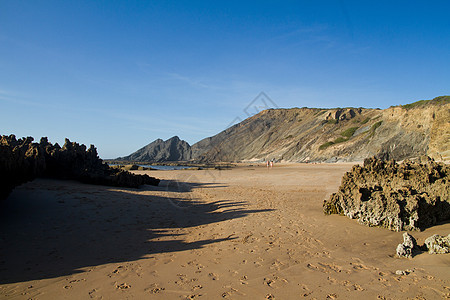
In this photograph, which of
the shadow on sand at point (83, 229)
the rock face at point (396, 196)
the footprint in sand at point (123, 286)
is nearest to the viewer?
the footprint in sand at point (123, 286)

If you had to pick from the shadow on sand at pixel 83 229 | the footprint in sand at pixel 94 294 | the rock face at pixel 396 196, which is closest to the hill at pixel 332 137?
the rock face at pixel 396 196

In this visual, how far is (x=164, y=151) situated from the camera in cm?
13000

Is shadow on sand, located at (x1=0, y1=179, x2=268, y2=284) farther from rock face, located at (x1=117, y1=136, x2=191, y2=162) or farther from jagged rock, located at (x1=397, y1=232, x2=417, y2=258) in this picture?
rock face, located at (x1=117, y1=136, x2=191, y2=162)

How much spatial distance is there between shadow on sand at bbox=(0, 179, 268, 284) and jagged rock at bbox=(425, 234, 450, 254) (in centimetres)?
439

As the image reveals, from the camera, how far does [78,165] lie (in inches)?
565

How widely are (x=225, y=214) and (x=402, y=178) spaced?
632 centimetres

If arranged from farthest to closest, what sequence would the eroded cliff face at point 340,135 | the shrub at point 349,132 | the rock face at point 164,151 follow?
1. the rock face at point 164,151
2. the shrub at point 349,132
3. the eroded cliff face at point 340,135

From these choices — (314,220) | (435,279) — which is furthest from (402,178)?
(435,279)

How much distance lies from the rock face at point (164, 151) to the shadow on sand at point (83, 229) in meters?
118

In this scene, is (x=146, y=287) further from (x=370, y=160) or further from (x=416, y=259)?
(x=370, y=160)

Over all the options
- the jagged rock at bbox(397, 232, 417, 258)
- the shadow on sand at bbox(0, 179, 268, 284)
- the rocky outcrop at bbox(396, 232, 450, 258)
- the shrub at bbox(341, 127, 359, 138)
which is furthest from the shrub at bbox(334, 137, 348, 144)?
the jagged rock at bbox(397, 232, 417, 258)

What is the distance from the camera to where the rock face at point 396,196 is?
640cm

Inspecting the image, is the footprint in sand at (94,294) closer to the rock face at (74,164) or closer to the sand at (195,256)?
the sand at (195,256)

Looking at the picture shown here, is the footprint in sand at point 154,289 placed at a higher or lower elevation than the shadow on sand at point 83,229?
lower
